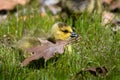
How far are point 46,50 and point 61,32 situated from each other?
464 millimetres

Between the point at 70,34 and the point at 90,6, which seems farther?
the point at 90,6

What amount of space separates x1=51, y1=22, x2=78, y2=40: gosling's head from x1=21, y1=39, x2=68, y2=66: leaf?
0.90ft

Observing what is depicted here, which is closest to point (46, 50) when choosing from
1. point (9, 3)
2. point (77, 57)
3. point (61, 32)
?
point (77, 57)

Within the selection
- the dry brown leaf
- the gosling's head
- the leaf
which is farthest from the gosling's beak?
the dry brown leaf

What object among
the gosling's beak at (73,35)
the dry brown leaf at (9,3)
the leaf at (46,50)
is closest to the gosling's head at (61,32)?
the gosling's beak at (73,35)

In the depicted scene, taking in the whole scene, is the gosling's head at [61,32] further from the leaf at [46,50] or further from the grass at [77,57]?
the leaf at [46,50]

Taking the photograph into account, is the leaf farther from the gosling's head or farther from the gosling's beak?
the gosling's beak

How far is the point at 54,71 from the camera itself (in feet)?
9.73

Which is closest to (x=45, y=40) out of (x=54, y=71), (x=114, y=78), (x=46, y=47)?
(x=46, y=47)

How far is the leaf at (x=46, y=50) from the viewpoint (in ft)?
10.1

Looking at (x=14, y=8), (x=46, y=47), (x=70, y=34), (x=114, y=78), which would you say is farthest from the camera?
(x=14, y=8)

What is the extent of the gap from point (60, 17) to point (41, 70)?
4.64 feet

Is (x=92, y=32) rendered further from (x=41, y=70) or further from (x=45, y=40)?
(x=41, y=70)

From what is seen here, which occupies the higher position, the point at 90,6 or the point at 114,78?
the point at 90,6
